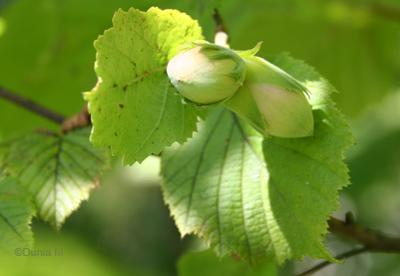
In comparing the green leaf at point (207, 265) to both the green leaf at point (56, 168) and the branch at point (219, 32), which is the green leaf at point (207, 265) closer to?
the green leaf at point (56, 168)

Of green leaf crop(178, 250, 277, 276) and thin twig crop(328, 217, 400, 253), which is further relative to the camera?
green leaf crop(178, 250, 277, 276)

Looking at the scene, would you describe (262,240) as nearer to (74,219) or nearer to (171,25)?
(171,25)

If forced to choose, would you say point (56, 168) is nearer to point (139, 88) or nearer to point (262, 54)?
point (139, 88)

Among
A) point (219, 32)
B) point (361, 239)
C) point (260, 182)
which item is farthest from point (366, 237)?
point (219, 32)

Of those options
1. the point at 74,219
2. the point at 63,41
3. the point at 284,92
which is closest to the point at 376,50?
the point at 63,41

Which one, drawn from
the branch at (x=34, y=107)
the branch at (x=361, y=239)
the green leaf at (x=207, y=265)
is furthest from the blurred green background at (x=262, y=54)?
the branch at (x=34, y=107)

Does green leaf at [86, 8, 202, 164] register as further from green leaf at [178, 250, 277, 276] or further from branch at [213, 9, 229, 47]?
green leaf at [178, 250, 277, 276]

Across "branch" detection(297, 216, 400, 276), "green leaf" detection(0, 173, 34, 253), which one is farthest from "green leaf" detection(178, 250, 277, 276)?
"green leaf" detection(0, 173, 34, 253)
